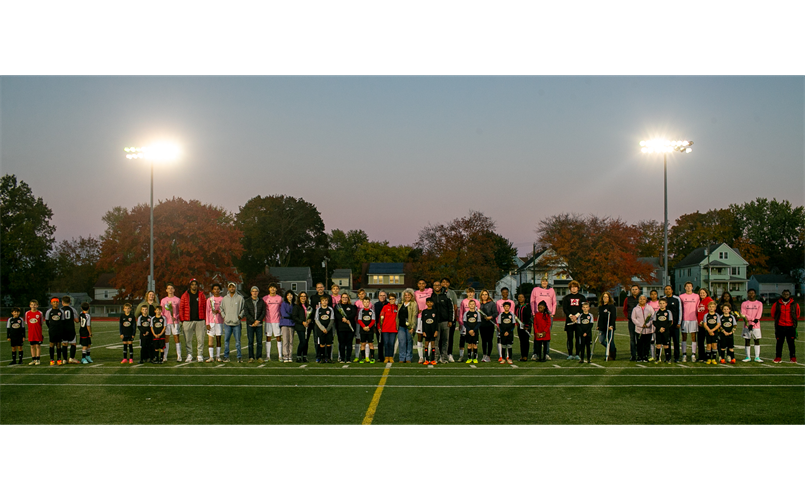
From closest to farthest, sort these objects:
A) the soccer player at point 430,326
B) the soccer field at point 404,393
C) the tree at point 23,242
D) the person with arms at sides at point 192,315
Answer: the soccer field at point 404,393, the soccer player at point 430,326, the person with arms at sides at point 192,315, the tree at point 23,242

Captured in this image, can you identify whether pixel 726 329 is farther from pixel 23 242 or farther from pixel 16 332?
pixel 23 242

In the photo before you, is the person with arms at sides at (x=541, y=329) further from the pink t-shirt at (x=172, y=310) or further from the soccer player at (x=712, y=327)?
Answer: the pink t-shirt at (x=172, y=310)

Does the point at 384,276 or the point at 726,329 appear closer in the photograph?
the point at 726,329

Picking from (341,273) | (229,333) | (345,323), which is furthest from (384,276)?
(345,323)

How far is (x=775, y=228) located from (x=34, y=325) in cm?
10160

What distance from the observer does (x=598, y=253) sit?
154ft

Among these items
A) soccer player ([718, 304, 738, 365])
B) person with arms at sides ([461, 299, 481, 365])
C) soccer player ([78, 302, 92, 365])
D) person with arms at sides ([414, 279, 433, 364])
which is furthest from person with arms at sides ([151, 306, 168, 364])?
soccer player ([718, 304, 738, 365])

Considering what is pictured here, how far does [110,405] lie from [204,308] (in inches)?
208

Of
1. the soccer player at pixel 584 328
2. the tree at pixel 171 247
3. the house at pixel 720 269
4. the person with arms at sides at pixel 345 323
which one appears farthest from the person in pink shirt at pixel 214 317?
the house at pixel 720 269

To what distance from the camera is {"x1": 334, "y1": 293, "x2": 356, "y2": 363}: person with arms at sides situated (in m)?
12.8

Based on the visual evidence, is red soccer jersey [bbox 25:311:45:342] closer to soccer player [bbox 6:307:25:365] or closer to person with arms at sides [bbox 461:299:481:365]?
soccer player [bbox 6:307:25:365]

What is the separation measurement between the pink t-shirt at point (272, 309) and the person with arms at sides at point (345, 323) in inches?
55.7

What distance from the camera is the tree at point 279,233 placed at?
7550 cm
